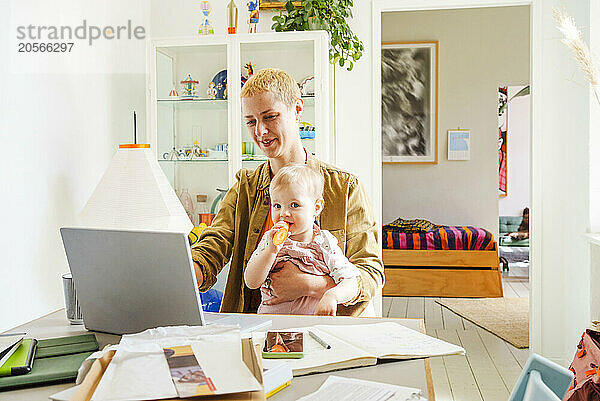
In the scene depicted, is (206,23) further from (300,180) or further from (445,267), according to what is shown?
(445,267)

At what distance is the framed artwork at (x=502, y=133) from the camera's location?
7.87 metres

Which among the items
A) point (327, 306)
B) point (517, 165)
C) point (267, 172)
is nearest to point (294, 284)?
point (327, 306)

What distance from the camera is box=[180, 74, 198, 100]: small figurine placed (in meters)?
3.73

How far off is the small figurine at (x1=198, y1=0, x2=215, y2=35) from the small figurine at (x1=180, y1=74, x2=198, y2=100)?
0.28 metres

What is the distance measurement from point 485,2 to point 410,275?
2.85 meters

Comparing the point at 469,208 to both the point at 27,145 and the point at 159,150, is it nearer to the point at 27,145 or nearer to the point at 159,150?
the point at 159,150

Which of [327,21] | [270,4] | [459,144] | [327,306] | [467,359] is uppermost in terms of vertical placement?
[270,4]

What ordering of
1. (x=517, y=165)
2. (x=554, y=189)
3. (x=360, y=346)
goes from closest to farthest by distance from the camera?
(x=360, y=346) < (x=554, y=189) < (x=517, y=165)

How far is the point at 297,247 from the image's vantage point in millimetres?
1954

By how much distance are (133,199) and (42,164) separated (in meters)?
0.41

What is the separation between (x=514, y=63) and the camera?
7438 millimetres

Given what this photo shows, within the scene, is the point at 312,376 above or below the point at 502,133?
below

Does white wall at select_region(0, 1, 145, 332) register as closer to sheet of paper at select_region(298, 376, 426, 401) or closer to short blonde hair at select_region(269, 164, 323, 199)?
short blonde hair at select_region(269, 164, 323, 199)

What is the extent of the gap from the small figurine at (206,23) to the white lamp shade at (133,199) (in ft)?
3.48
